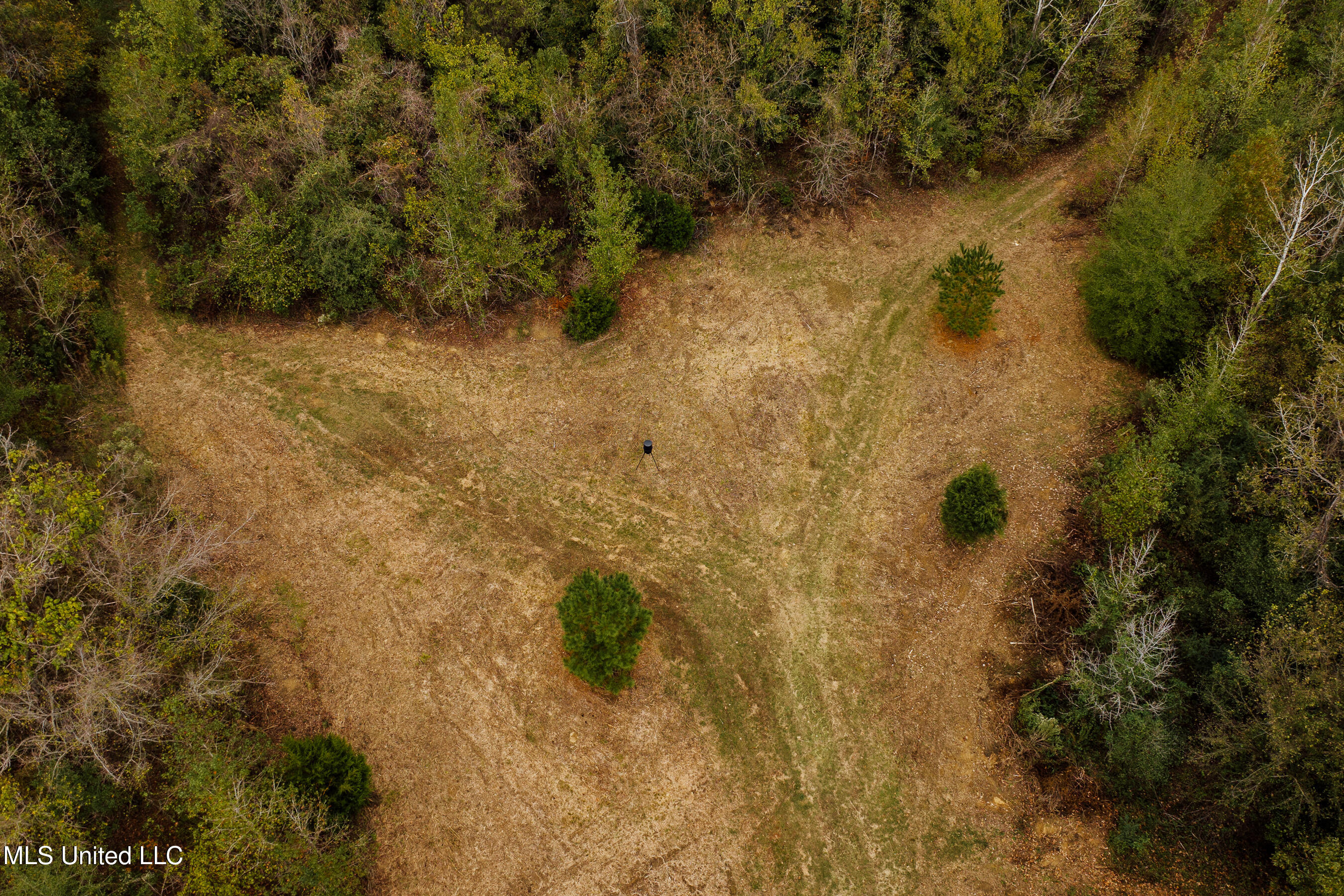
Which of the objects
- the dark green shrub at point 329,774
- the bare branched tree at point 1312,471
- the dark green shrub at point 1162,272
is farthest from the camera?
the dark green shrub at point 1162,272

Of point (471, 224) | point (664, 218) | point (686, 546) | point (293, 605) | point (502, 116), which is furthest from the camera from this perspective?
point (664, 218)

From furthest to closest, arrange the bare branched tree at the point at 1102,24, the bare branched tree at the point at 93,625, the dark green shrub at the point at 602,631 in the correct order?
the bare branched tree at the point at 1102,24 < the dark green shrub at the point at 602,631 < the bare branched tree at the point at 93,625

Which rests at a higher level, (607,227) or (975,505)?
(607,227)

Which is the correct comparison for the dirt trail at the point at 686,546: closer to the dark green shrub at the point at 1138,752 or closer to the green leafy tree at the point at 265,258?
the green leafy tree at the point at 265,258

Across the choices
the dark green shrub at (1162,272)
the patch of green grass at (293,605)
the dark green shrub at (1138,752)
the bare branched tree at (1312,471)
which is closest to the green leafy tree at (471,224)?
the patch of green grass at (293,605)

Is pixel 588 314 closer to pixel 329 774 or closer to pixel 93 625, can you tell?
pixel 329 774

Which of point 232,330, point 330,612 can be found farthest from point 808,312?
point 232,330

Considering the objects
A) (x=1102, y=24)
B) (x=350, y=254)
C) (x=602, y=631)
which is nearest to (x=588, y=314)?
(x=350, y=254)
